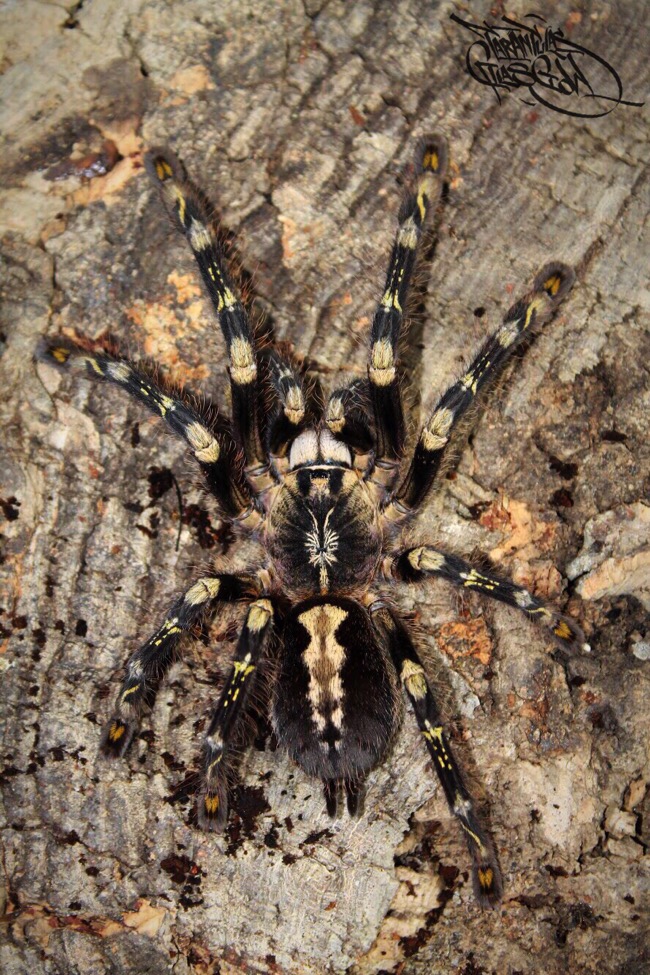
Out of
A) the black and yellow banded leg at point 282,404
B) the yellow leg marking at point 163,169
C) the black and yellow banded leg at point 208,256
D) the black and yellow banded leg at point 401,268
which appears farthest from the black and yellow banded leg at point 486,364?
the yellow leg marking at point 163,169

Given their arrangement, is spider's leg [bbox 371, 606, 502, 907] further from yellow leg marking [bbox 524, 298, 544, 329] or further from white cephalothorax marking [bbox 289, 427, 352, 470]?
yellow leg marking [bbox 524, 298, 544, 329]

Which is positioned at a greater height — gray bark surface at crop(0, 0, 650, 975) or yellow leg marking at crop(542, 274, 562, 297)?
yellow leg marking at crop(542, 274, 562, 297)

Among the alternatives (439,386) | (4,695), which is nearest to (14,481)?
(4,695)

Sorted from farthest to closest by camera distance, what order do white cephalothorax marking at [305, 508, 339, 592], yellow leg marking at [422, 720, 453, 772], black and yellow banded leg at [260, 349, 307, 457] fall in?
1. white cephalothorax marking at [305, 508, 339, 592]
2. black and yellow banded leg at [260, 349, 307, 457]
3. yellow leg marking at [422, 720, 453, 772]

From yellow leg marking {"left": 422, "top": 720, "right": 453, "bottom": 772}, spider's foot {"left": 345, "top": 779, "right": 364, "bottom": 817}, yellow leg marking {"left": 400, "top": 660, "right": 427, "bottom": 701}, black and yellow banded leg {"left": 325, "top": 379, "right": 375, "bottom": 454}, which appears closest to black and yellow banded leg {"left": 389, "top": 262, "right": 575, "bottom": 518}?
black and yellow banded leg {"left": 325, "top": 379, "right": 375, "bottom": 454}

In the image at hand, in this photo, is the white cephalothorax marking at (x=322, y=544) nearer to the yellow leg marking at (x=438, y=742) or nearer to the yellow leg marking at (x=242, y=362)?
the yellow leg marking at (x=242, y=362)

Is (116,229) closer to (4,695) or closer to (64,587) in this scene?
(64,587)

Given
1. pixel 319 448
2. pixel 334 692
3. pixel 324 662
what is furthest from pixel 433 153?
pixel 334 692
